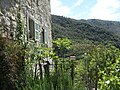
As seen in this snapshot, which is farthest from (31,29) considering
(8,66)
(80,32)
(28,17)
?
(80,32)

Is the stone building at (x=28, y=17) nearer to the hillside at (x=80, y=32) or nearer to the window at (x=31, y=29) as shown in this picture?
the window at (x=31, y=29)

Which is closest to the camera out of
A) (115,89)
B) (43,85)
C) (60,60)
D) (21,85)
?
(115,89)

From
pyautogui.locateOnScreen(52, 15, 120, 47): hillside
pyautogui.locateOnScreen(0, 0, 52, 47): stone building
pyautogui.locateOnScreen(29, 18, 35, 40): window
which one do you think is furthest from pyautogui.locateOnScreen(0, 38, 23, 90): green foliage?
pyautogui.locateOnScreen(52, 15, 120, 47): hillside

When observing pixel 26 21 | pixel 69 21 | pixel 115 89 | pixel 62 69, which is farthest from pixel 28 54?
pixel 69 21

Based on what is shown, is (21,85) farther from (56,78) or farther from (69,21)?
(69,21)

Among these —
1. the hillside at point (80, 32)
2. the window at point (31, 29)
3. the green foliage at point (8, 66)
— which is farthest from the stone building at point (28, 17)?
the hillside at point (80, 32)

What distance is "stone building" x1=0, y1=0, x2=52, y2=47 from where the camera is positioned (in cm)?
799

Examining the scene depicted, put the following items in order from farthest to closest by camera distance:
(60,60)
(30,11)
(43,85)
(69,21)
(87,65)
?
(69,21), (87,65), (30,11), (60,60), (43,85)

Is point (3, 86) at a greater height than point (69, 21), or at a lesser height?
lesser

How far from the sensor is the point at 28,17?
33.2 ft

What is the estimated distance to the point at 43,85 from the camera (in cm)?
622

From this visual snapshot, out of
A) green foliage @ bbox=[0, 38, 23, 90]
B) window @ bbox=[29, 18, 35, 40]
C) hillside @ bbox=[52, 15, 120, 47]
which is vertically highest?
hillside @ bbox=[52, 15, 120, 47]

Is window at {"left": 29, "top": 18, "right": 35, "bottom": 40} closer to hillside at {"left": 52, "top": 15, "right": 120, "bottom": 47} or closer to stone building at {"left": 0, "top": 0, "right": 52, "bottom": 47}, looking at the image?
stone building at {"left": 0, "top": 0, "right": 52, "bottom": 47}

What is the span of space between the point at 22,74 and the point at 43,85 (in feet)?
3.97
